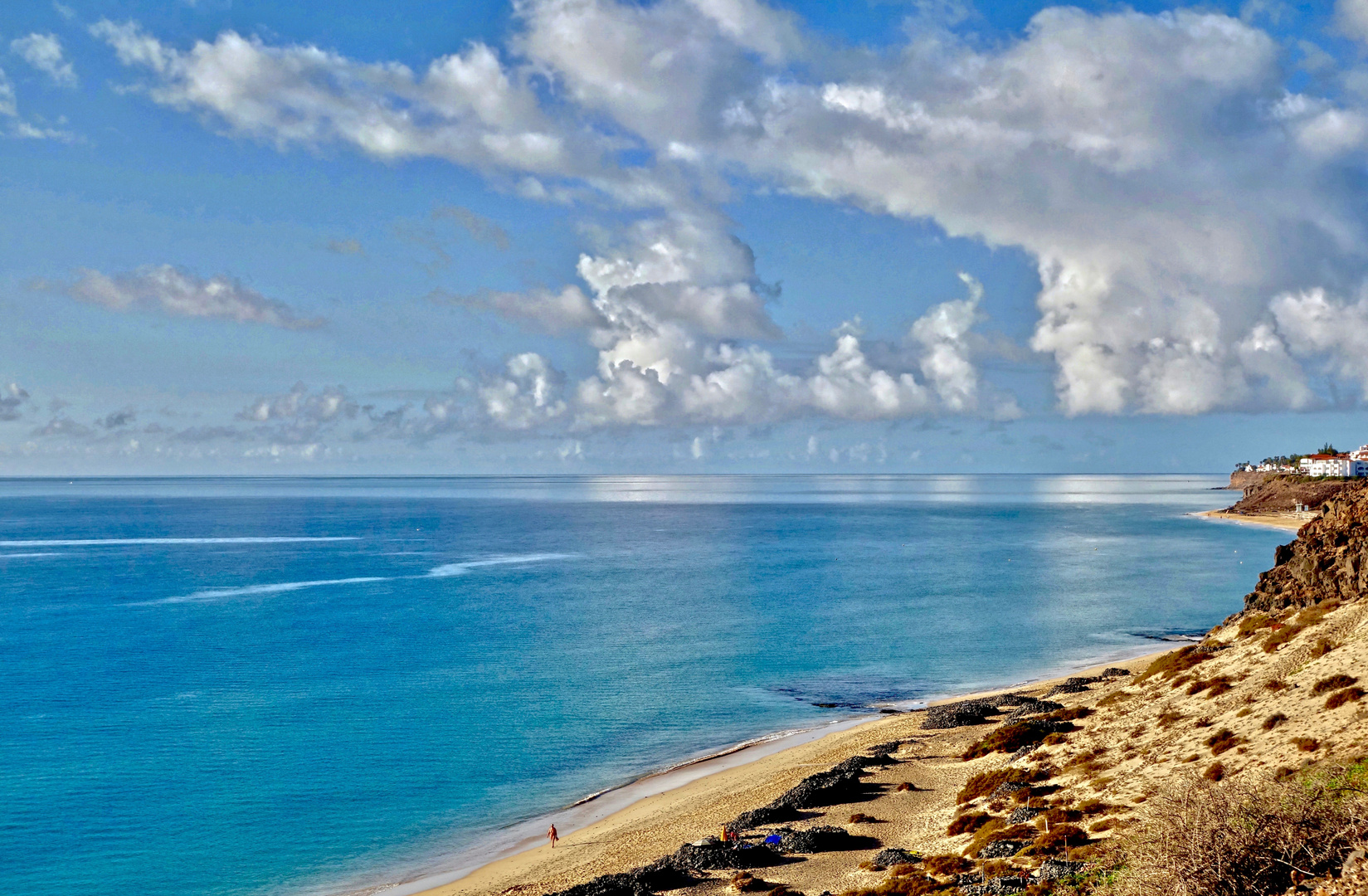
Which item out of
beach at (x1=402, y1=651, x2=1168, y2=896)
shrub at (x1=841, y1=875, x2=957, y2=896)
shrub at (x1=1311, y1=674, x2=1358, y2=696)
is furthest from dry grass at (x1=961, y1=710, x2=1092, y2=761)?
shrub at (x1=841, y1=875, x2=957, y2=896)

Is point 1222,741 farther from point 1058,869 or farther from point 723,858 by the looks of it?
point 723,858

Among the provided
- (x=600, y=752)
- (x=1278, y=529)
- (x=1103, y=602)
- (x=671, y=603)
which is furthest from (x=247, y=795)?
(x=1278, y=529)

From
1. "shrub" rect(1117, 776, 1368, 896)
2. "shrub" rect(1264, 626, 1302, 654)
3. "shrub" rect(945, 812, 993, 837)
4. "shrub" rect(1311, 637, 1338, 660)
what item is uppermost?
"shrub" rect(1117, 776, 1368, 896)

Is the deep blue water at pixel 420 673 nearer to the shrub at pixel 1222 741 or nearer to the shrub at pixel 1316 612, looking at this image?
the shrub at pixel 1316 612

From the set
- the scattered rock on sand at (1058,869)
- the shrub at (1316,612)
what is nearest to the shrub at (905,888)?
the scattered rock on sand at (1058,869)

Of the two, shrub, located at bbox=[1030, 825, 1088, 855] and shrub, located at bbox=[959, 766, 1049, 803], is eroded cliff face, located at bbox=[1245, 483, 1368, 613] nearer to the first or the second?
shrub, located at bbox=[959, 766, 1049, 803]
